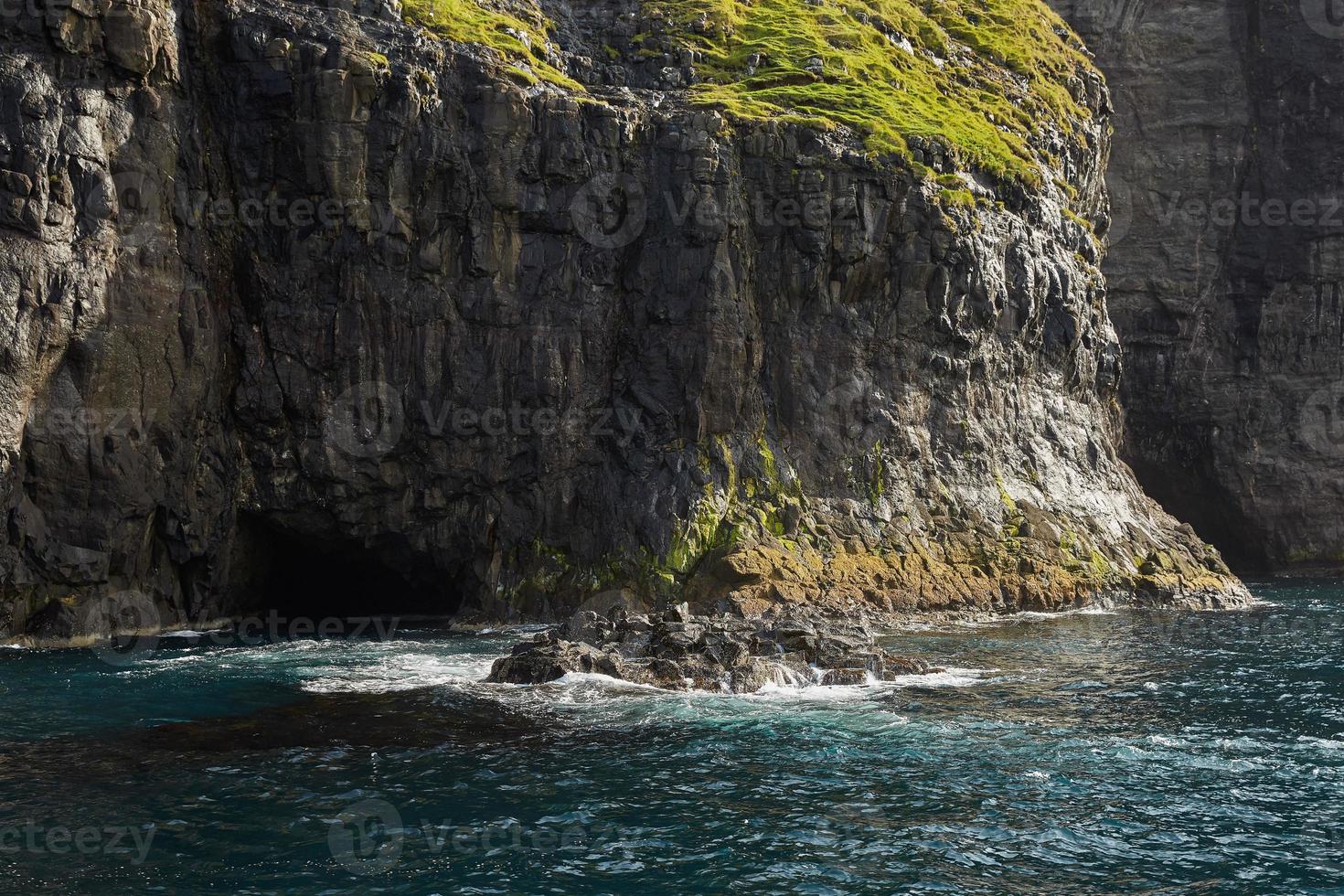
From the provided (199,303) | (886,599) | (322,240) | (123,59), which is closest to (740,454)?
(886,599)

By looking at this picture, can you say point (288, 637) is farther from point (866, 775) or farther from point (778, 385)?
point (866, 775)

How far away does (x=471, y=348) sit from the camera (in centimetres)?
5562

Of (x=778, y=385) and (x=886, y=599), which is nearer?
(x=886, y=599)

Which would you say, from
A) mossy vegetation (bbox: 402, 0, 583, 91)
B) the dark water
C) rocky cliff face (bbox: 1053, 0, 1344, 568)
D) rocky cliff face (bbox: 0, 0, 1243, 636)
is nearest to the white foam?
the dark water

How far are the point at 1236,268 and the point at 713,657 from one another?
68.7 m

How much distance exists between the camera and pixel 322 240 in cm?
5375

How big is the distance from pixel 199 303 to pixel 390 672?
22.2m

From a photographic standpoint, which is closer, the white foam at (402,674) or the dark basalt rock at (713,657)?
the white foam at (402,674)

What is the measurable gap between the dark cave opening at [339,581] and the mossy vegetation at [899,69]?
28195 millimetres

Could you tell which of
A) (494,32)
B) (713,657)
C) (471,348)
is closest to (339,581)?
(471,348)

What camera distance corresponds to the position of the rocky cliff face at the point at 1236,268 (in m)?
85.9

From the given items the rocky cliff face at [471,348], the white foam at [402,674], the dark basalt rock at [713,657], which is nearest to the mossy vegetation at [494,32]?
the rocky cliff face at [471,348]

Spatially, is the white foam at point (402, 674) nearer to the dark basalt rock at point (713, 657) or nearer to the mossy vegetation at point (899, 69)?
the dark basalt rock at point (713, 657)

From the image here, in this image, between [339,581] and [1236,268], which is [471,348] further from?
[1236,268]
